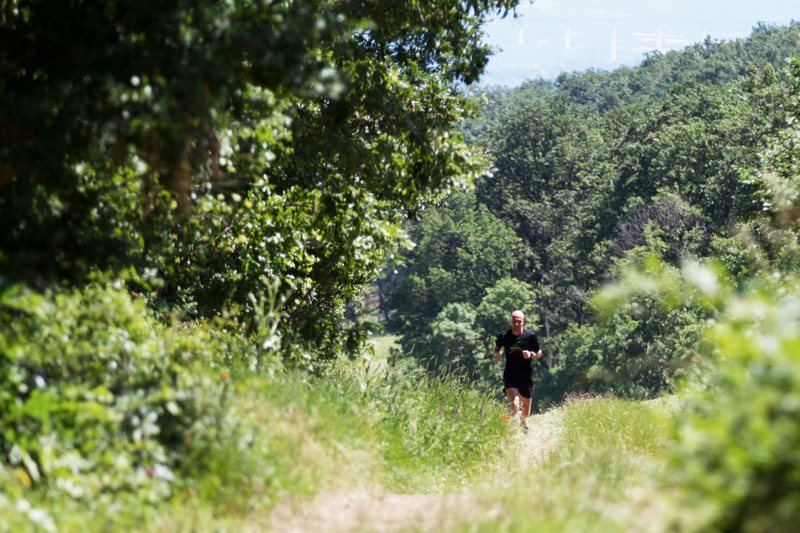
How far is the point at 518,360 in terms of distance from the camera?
12.3 metres

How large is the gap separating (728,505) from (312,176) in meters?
9.21

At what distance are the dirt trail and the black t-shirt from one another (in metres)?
5.71

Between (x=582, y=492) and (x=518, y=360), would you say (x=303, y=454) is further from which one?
(x=518, y=360)

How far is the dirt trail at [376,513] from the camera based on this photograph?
5.37 m

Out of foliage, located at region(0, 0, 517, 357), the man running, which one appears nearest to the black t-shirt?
the man running

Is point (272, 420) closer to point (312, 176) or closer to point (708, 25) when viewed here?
point (312, 176)

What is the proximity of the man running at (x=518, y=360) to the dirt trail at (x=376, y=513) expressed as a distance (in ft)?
18.7

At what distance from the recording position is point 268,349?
806 centimetres

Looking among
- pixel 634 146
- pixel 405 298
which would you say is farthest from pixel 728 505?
pixel 405 298

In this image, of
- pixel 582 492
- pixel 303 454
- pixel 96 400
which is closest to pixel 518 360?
pixel 303 454

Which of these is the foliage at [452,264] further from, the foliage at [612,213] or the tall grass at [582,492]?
the tall grass at [582,492]

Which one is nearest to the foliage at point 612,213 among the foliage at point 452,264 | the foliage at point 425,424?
the foliage at point 452,264

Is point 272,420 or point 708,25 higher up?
point 708,25

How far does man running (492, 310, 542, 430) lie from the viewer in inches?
480
